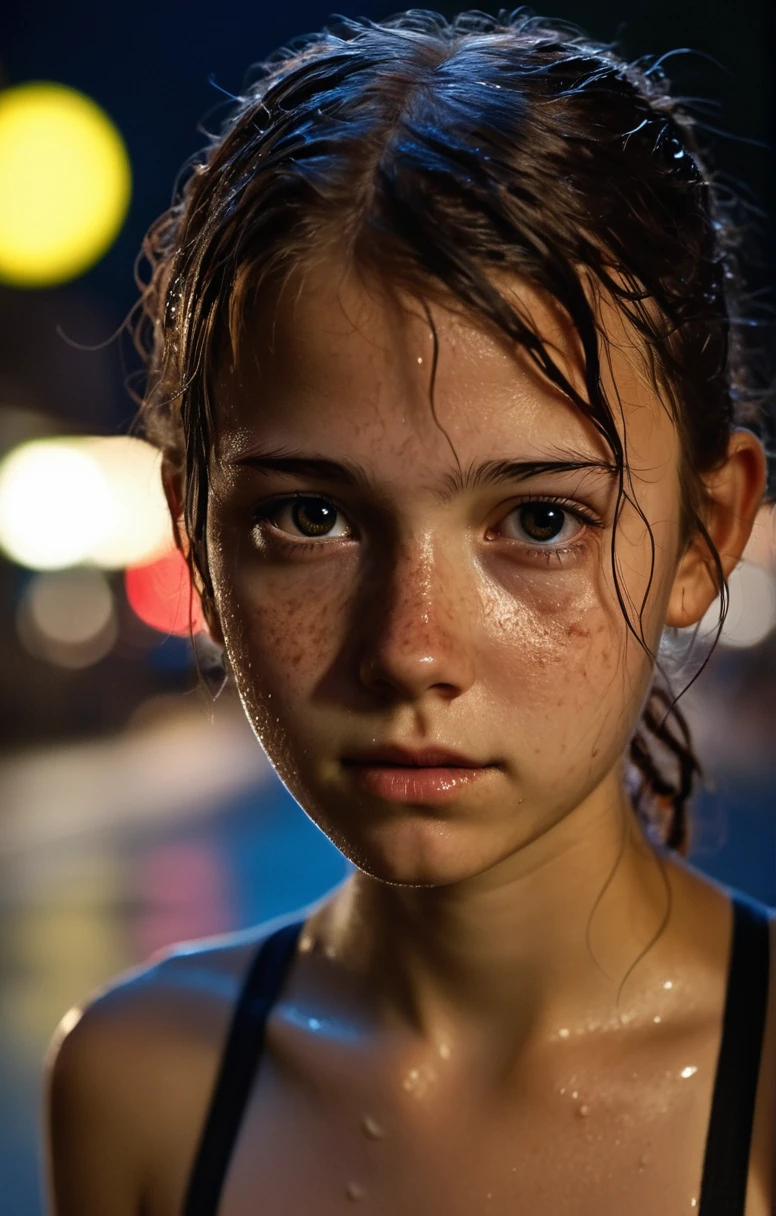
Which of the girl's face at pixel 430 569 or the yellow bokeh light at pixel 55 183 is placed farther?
the yellow bokeh light at pixel 55 183

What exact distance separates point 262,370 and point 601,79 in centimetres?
35

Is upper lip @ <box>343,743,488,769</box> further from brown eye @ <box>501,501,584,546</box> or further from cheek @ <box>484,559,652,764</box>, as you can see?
brown eye @ <box>501,501,584,546</box>

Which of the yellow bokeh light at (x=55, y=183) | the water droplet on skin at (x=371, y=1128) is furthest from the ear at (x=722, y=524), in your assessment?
the yellow bokeh light at (x=55, y=183)

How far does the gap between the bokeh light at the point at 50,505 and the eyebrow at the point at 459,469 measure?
8133mm

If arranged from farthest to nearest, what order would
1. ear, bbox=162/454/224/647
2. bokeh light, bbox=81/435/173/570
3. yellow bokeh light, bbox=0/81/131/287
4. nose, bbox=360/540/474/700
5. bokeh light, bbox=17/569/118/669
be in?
bokeh light, bbox=81/435/173/570
bokeh light, bbox=17/569/118/669
yellow bokeh light, bbox=0/81/131/287
ear, bbox=162/454/224/647
nose, bbox=360/540/474/700

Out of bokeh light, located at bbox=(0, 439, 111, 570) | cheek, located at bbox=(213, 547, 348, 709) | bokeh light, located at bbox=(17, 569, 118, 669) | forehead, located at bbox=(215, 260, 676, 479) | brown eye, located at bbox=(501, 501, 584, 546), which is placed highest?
forehead, located at bbox=(215, 260, 676, 479)

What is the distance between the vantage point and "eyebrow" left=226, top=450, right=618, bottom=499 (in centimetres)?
89

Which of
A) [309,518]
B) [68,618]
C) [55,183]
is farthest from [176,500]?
[68,618]

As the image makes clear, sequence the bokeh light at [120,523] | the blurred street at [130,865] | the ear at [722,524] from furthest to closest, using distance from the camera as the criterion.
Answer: the bokeh light at [120,523] → the blurred street at [130,865] → the ear at [722,524]

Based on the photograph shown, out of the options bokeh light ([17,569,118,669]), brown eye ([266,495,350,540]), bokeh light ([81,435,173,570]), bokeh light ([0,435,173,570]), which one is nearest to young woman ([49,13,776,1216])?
brown eye ([266,495,350,540])

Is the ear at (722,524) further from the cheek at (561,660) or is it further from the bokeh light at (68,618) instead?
the bokeh light at (68,618)

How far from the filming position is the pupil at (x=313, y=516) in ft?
3.12

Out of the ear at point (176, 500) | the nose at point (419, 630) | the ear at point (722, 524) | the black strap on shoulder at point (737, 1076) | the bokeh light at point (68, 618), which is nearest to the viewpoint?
the nose at point (419, 630)

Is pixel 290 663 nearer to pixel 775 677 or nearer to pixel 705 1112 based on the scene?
pixel 705 1112
